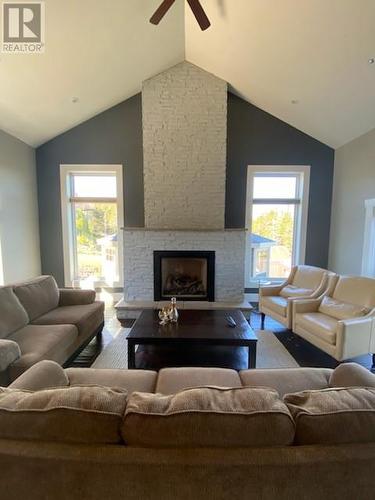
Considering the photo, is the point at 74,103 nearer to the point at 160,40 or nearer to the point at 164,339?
the point at 160,40

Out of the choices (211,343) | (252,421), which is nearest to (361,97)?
(211,343)

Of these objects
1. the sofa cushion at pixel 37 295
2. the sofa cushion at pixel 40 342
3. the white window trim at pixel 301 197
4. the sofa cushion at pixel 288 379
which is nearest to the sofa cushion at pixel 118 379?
the sofa cushion at pixel 40 342

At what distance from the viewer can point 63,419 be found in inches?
35.1

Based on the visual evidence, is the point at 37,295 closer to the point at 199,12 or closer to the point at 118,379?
the point at 118,379

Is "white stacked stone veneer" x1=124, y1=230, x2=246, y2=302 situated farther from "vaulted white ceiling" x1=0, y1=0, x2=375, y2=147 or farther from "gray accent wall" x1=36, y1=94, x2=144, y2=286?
"vaulted white ceiling" x1=0, y1=0, x2=375, y2=147

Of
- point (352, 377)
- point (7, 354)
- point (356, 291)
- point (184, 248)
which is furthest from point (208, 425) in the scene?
point (184, 248)

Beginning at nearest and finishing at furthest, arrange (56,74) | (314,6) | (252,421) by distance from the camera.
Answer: (252,421) < (314,6) < (56,74)

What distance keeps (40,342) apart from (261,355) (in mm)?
2351

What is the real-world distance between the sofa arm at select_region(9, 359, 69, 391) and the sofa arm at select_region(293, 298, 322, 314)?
2.77 metres

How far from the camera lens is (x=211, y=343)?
2604 millimetres

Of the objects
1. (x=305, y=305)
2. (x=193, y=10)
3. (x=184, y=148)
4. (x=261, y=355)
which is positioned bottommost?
(x=261, y=355)

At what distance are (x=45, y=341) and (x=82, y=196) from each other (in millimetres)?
3433

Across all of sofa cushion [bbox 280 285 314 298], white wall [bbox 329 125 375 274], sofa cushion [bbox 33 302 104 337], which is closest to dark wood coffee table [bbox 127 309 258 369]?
sofa cushion [bbox 33 302 104 337]

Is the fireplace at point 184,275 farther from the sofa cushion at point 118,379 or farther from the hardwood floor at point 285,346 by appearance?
the sofa cushion at point 118,379
